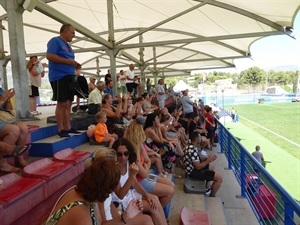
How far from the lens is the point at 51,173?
232 centimetres

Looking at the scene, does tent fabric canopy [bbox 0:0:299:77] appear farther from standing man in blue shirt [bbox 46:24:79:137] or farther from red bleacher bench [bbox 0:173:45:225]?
red bleacher bench [bbox 0:173:45:225]

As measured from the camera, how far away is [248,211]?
388 cm

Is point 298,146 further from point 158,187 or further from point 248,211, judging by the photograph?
point 158,187

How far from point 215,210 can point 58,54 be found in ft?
9.37

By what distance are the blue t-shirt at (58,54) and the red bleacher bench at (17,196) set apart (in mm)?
1482

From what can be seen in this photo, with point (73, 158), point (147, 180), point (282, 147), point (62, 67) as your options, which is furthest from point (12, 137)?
point (282, 147)

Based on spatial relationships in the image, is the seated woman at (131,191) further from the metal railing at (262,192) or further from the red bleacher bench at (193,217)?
the metal railing at (262,192)

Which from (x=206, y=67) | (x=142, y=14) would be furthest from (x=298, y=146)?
(x=142, y=14)

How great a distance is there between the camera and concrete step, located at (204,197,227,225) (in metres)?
3.22

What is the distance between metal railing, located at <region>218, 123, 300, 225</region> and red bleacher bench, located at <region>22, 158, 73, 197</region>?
1966mm

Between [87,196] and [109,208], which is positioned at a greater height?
[87,196]

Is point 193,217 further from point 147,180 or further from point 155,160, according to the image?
point 155,160

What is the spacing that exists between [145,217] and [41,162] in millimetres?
1138

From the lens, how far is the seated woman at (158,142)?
4.33 metres
